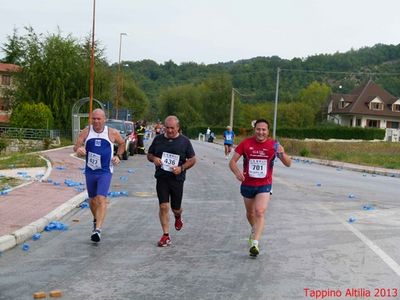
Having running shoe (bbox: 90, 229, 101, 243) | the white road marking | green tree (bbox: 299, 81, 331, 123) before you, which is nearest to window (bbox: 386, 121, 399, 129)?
green tree (bbox: 299, 81, 331, 123)

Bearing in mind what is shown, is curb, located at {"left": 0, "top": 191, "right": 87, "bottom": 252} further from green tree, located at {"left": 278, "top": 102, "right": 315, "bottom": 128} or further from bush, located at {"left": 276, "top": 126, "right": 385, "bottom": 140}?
green tree, located at {"left": 278, "top": 102, "right": 315, "bottom": 128}

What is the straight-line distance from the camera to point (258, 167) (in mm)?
8047

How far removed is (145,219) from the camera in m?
10.9

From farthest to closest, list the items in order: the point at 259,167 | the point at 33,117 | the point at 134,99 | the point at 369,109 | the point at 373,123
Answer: the point at 373,123 < the point at 369,109 < the point at 134,99 < the point at 33,117 < the point at 259,167

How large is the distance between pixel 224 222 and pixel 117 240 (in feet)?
7.85

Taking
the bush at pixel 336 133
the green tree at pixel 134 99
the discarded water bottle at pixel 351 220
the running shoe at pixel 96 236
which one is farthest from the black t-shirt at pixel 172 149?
the green tree at pixel 134 99

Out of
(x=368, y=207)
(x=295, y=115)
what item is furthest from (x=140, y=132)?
(x=295, y=115)

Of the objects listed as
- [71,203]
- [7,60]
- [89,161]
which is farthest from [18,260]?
[7,60]

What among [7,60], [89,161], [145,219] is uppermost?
[7,60]

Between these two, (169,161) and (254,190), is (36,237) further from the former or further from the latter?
(254,190)

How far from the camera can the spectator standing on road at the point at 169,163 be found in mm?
8586

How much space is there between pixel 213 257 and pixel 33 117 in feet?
116

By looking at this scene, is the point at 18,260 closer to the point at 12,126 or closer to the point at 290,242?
the point at 290,242

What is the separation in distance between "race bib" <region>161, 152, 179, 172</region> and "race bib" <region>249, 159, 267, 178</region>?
1139 mm
